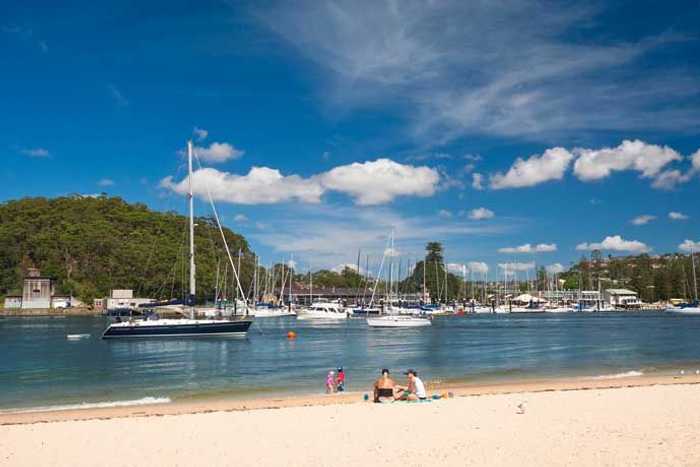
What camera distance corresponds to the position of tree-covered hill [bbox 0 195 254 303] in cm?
15262

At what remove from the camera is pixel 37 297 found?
148875 millimetres

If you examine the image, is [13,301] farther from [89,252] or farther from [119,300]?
[119,300]

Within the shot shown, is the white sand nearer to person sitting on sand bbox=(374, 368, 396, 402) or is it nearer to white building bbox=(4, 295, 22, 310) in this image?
person sitting on sand bbox=(374, 368, 396, 402)

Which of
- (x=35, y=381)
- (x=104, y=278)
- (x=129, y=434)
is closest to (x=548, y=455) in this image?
(x=129, y=434)

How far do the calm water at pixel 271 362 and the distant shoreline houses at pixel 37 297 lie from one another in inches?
3361

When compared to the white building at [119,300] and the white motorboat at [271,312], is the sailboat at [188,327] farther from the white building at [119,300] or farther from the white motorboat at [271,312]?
the white building at [119,300]

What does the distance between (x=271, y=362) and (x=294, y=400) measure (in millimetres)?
17946

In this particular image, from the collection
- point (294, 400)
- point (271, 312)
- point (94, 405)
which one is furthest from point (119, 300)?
point (294, 400)

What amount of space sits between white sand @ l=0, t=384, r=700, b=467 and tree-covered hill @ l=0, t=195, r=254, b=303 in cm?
12390

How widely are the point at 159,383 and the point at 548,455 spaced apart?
82.0 ft

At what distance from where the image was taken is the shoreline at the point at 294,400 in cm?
2356

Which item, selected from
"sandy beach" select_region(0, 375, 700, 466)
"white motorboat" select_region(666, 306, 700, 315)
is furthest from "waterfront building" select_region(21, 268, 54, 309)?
"white motorboat" select_region(666, 306, 700, 315)

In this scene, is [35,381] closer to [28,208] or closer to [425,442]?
[425,442]

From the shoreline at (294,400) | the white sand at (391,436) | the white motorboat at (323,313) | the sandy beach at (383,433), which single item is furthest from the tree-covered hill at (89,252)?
the white sand at (391,436)
